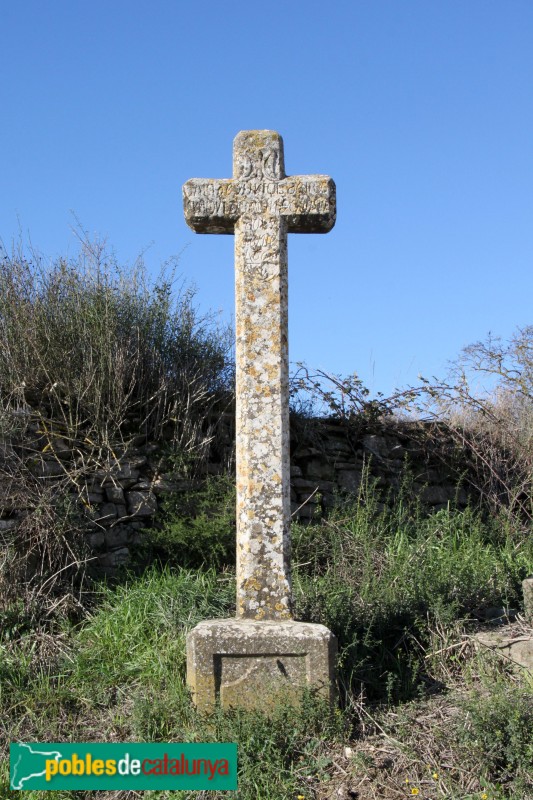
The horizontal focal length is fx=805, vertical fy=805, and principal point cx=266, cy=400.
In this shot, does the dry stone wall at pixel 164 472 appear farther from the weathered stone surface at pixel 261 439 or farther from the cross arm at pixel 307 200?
the cross arm at pixel 307 200

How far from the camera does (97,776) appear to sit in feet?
15.0

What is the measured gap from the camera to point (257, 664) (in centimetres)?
484

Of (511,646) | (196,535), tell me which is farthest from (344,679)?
(196,535)

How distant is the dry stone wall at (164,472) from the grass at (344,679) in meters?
0.63

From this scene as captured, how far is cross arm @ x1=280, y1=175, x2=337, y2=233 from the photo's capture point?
17.5 ft

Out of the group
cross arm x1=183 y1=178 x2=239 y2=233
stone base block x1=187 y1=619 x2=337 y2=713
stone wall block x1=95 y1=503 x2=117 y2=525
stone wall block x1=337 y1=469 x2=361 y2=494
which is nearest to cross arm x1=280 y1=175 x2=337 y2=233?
cross arm x1=183 y1=178 x2=239 y2=233

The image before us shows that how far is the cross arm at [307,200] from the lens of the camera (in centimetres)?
535

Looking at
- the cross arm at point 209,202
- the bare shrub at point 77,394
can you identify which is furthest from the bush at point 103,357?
the cross arm at point 209,202

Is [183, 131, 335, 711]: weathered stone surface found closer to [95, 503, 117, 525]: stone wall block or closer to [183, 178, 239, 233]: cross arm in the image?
[183, 178, 239, 233]: cross arm

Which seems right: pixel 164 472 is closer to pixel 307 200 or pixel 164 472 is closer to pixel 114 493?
pixel 114 493

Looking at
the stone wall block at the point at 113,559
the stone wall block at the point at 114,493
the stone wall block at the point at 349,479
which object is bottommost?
the stone wall block at the point at 113,559

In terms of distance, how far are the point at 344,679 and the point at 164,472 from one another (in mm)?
3223

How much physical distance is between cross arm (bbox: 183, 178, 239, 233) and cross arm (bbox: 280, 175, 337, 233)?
13.9 inches

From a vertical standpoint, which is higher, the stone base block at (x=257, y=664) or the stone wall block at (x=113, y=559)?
the stone wall block at (x=113, y=559)
